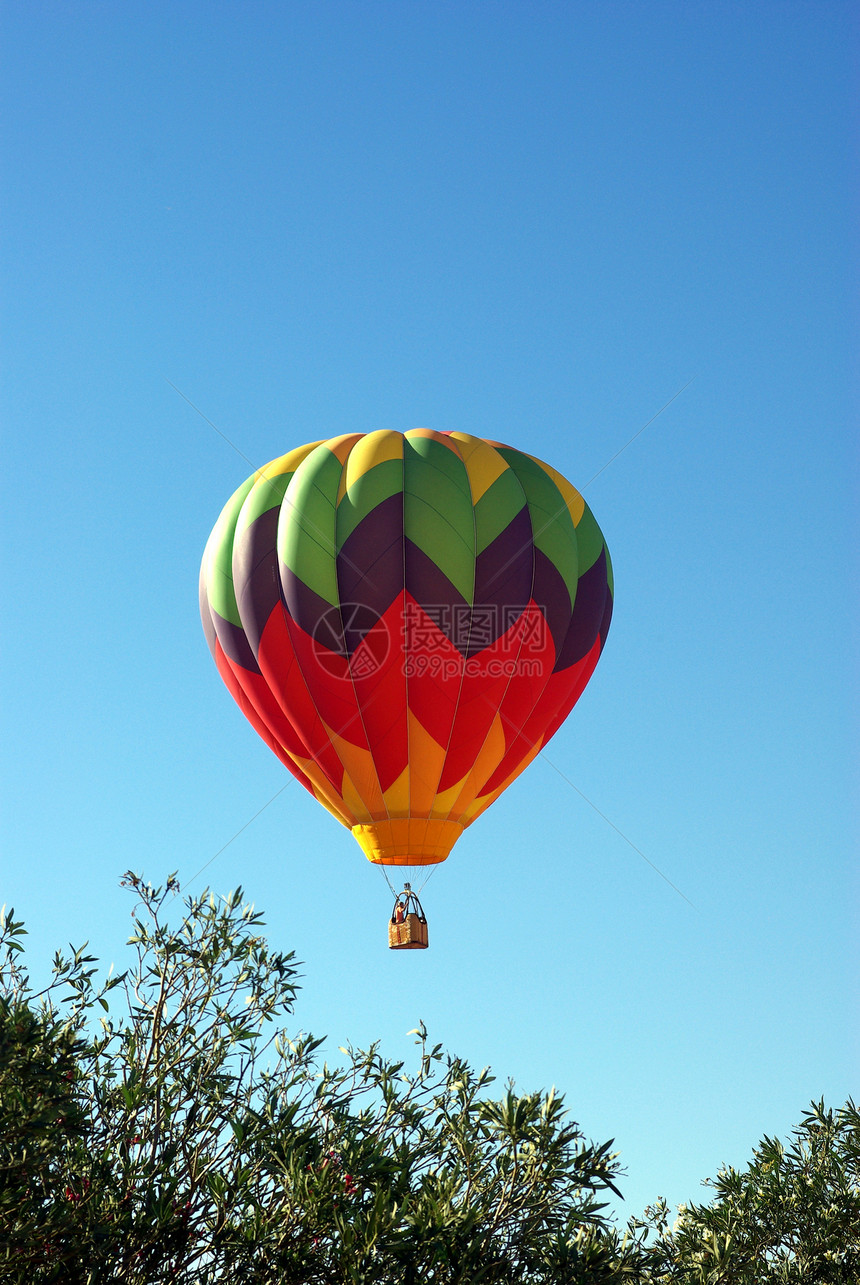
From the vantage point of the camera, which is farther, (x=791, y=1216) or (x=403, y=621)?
(x=403, y=621)

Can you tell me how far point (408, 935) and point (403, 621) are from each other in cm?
445

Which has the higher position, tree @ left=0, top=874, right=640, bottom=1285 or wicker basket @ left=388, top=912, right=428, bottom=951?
wicker basket @ left=388, top=912, right=428, bottom=951

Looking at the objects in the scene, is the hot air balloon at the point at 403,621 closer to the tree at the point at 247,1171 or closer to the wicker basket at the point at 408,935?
the wicker basket at the point at 408,935

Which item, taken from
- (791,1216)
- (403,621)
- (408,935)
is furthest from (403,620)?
(791,1216)

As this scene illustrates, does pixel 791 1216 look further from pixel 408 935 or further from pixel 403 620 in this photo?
pixel 403 620

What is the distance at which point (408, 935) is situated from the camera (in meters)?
17.9

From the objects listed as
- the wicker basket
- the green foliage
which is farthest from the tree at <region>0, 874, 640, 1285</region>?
the wicker basket

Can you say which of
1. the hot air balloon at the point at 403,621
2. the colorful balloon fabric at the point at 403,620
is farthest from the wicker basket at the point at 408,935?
the colorful balloon fabric at the point at 403,620

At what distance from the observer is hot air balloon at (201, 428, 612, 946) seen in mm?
18172

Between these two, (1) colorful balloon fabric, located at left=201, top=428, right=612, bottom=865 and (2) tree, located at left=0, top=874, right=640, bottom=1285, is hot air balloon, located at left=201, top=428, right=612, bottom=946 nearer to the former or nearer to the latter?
(1) colorful balloon fabric, located at left=201, top=428, right=612, bottom=865

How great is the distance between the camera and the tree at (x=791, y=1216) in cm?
1406

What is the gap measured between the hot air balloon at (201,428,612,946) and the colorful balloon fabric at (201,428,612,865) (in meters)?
0.02

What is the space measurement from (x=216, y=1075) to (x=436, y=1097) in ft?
6.26

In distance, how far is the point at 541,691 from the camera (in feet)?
63.6
